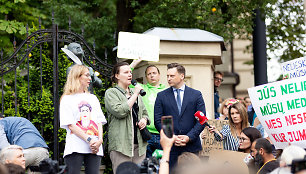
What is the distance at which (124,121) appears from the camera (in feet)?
24.8

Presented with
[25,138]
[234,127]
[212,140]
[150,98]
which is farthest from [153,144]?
[25,138]

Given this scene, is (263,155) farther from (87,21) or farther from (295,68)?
(87,21)

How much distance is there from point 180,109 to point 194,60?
88.9 inches

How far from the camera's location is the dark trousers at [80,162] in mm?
6934

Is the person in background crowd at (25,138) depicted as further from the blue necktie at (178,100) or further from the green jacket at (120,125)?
the blue necktie at (178,100)

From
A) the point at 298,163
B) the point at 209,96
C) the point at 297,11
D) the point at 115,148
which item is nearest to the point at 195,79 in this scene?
the point at 209,96

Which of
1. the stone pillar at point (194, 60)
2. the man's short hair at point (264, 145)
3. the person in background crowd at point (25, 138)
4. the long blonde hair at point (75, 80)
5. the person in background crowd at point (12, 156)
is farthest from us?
the stone pillar at point (194, 60)

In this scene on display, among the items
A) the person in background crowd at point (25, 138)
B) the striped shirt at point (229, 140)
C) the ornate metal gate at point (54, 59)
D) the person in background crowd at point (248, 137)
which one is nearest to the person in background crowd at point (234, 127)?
the striped shirt at point (229, 140)

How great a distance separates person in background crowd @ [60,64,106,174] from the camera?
6.95m

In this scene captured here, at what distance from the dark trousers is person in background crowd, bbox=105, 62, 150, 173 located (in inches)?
17.4

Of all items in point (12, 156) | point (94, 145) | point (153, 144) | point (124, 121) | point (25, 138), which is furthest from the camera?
point (153, 144)

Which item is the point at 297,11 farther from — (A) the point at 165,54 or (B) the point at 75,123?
(B) the point at 75,123

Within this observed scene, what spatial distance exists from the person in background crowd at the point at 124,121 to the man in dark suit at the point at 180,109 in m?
0.30

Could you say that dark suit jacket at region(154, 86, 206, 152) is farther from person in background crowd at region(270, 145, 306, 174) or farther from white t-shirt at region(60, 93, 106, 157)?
person in background crowd at region(270, 145, 306, 174)
